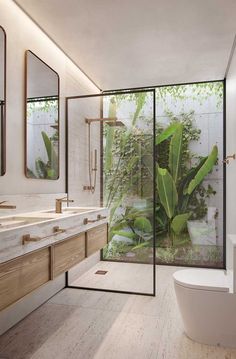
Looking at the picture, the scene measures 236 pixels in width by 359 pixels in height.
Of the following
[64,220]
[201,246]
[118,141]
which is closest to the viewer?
[64,220]

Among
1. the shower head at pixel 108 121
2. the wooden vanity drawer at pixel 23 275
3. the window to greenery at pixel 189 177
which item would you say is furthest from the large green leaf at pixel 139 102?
the wooden vanity drawer at pixel 23 275

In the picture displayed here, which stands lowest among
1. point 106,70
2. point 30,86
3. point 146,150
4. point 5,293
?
point 5,293

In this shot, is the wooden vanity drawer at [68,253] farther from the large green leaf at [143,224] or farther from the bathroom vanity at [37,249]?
the large green leaf at [143,224]

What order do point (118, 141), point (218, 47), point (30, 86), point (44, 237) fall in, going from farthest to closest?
point (118, 141) < point (218, 47) < point (30, 86) < point (44, 237)

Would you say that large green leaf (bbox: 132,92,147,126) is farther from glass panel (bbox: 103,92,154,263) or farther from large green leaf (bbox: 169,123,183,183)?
large green leaf (bbox: 169,123,183,183)

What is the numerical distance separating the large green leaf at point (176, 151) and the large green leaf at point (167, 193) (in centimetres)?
17

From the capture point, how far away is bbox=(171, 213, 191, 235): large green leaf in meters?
3.73

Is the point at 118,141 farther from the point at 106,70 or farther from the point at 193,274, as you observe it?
A: the point at 193,274

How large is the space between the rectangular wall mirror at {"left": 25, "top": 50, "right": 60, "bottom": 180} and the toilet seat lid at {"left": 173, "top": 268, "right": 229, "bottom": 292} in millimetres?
1458

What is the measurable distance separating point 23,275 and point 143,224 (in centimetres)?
182

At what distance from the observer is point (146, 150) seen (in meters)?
3.04

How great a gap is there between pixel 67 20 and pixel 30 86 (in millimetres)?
615

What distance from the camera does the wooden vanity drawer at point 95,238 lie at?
7.90 ft

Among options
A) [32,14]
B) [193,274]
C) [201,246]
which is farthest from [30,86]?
[201,246]
